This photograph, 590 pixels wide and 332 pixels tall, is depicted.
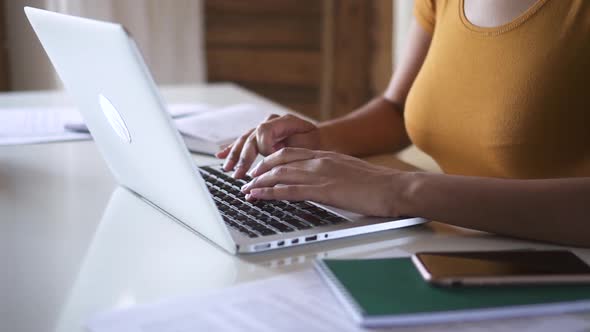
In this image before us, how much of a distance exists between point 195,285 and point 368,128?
709mm

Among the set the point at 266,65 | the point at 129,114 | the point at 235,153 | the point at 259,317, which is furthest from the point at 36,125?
the point at 266,65

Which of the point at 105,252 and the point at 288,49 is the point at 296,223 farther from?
the point at 288,49

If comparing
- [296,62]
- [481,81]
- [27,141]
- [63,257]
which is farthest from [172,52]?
[63,257]

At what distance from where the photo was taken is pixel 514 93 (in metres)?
1.09

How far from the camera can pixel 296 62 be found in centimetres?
340

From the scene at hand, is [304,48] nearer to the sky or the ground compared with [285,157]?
nearer to the ground

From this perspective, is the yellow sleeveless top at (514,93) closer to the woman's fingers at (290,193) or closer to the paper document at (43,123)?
the woman's fingers at (290,193)

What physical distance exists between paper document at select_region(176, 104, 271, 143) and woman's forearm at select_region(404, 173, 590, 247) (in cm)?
58

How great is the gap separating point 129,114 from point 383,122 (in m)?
0.68

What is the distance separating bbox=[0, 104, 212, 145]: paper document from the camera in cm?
143

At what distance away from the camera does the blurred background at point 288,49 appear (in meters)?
3.10

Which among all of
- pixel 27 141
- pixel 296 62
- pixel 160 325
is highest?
pixel 160 325

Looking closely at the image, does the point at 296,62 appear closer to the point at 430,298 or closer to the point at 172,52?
the point at 172,52

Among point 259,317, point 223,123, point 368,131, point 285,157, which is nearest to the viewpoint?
→ point 259,317
